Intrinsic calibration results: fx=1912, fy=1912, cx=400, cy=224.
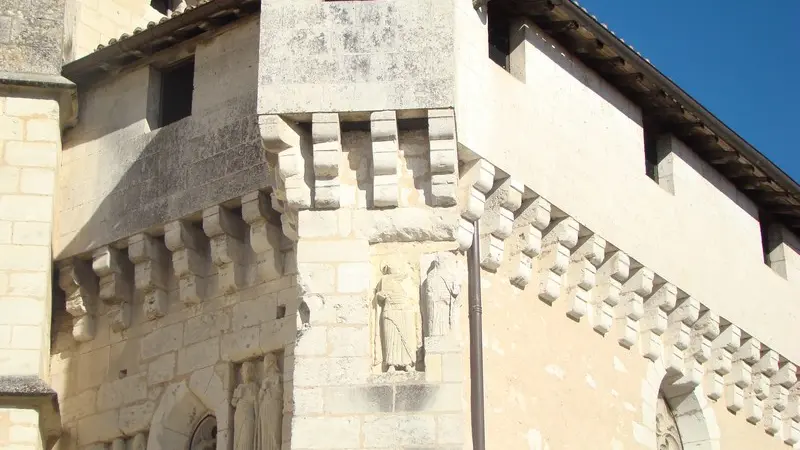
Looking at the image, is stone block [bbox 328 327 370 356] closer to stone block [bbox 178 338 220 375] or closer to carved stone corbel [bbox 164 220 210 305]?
stone block [bbox 178 338 220 375]

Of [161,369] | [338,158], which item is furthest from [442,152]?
[161,369]

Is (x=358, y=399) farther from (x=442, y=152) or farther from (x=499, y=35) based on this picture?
(x=499, y=35)

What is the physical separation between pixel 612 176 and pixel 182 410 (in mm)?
4126

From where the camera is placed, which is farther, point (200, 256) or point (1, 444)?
point (200, 256)

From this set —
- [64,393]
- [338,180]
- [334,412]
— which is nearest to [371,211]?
[338,180]

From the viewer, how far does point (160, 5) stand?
718 inches

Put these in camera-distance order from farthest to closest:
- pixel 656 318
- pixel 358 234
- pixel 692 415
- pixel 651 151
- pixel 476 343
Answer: pixel 651 151 < pixel 692 415 < pixel 656 318 < pixel 476 343 < pixel 358 234

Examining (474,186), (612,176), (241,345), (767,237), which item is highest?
(767,237)

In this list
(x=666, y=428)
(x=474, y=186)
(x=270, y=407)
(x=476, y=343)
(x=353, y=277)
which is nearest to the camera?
(x=353, y=277)

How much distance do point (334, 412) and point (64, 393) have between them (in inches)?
163

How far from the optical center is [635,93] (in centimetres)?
1666

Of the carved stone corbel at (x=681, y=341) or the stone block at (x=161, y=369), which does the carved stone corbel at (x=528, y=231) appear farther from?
the stone block at (x=161, y=369)

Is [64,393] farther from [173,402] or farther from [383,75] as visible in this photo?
[383,75]

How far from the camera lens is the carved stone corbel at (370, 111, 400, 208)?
12.9m
